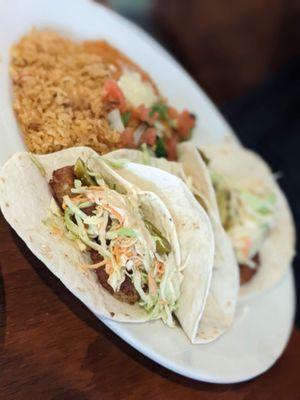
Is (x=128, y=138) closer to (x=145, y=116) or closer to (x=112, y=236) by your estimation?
(x=145, y=116)

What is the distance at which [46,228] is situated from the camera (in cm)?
144

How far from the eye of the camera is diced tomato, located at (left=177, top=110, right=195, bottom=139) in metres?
2.16

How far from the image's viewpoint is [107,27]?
218 centimetres

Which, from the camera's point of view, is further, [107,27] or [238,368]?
[107,27]

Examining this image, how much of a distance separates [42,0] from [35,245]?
3.38ft

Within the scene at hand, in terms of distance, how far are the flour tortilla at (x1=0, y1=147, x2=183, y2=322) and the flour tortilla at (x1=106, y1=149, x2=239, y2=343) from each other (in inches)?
5.0

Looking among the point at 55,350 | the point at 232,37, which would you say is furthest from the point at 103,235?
the point at 232,37

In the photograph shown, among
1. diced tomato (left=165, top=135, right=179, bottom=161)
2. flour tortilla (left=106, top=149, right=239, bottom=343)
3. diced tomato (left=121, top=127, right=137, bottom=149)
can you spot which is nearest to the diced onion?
diced tomato (left=121, top=127, right=137, bottom=149)

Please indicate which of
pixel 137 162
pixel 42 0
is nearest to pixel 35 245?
pixel 137 162

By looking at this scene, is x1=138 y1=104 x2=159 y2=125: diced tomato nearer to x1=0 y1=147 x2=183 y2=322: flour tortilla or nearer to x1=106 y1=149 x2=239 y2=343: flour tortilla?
x1=106 y1=149 x2=239 y2=343: flour tortilla

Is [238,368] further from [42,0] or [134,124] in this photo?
[42,0]

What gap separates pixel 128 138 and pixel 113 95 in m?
0.15

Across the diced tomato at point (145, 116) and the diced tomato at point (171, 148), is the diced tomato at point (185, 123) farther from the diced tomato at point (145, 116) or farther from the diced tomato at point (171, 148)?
the diced tomato at point (145, 116)

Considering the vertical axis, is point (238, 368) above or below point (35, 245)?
below
